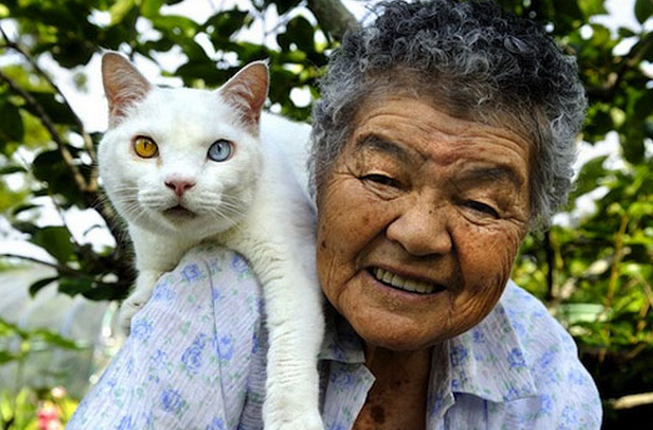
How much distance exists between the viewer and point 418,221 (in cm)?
147

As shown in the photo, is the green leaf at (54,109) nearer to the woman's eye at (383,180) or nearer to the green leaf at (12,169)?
the green leaf at (12,169)

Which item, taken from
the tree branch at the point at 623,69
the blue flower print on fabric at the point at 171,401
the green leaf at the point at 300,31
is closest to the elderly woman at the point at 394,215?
the blue flower print on fabric at the point at 171,401

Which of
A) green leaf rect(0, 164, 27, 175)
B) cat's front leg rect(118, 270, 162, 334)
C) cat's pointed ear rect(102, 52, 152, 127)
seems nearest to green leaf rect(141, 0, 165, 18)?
green leaf rect(0, 164, 27, 175)

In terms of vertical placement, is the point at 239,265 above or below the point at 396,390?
above

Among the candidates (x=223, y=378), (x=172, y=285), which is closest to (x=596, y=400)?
(x=223, y=378)

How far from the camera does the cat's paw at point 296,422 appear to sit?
144 centimetres

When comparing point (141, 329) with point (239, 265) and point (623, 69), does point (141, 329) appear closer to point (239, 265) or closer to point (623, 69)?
A: point (239, 265)

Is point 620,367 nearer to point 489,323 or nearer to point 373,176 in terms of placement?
point 489,323

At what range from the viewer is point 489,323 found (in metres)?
1.90

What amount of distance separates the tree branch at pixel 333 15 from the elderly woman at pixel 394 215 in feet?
1.56

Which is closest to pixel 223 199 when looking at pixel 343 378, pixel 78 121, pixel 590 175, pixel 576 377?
pixel 343 378

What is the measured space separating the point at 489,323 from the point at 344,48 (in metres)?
0.75

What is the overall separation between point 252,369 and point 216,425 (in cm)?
14

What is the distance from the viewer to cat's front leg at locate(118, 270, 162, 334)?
5.51 ft
